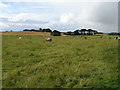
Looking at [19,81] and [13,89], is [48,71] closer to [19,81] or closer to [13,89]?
[19,81]

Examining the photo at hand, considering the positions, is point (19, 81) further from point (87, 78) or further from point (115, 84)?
point (115, 84)

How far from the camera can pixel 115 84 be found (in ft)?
19.7

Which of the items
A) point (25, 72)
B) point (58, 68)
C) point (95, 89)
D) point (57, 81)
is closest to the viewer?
point (95, 89)

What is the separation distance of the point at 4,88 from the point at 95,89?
304 cm

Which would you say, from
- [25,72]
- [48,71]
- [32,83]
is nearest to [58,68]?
[48,71]

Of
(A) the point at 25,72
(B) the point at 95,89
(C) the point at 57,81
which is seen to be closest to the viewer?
(B) the point at 95,89

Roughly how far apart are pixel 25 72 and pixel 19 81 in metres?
1.06

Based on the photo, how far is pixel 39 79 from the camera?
6.38 metres

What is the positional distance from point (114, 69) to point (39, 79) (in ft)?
11.1

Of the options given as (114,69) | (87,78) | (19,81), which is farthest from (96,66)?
(19,81)

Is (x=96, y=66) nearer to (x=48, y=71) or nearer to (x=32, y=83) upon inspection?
(x=48, y=71)

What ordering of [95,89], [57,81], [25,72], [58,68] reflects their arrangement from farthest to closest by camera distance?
[58,68] → [25,72] → [57,81] → [95,89]

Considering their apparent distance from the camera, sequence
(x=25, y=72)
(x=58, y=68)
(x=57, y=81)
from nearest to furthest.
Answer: (x=57, y=81)
(x=25, y=72)
(x=58, y=68)

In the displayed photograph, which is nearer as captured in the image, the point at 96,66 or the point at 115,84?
the point at 115,84
